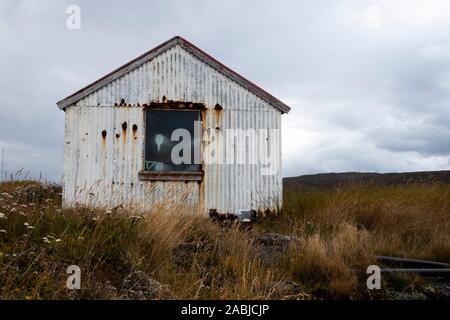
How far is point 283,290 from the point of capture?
17.0 ft

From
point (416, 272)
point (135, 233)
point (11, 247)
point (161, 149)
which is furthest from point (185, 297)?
point (161, 149)

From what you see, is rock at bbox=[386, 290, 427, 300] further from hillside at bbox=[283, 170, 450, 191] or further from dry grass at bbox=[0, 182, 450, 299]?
hillside at bbox=[283, 170, 450, 191]

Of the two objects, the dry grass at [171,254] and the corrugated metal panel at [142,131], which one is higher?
the corrugated metal panel at [142,131]

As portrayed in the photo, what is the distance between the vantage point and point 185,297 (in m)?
4.57

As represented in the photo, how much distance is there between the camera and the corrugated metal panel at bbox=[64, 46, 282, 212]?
433 inches

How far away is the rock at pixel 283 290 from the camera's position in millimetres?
4922

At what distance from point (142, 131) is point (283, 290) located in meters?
6.80

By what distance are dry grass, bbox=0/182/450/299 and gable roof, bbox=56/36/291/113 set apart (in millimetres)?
3806

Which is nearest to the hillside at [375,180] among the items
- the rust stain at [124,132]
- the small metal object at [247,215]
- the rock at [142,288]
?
the small metal object at [247,215]

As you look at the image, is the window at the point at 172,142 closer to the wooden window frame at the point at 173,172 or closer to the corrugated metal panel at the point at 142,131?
the wooden window frame at the point at 173,172

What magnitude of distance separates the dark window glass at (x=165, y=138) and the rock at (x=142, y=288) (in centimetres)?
627

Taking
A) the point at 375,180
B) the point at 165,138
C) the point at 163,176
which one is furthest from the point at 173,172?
the point at 375,180
